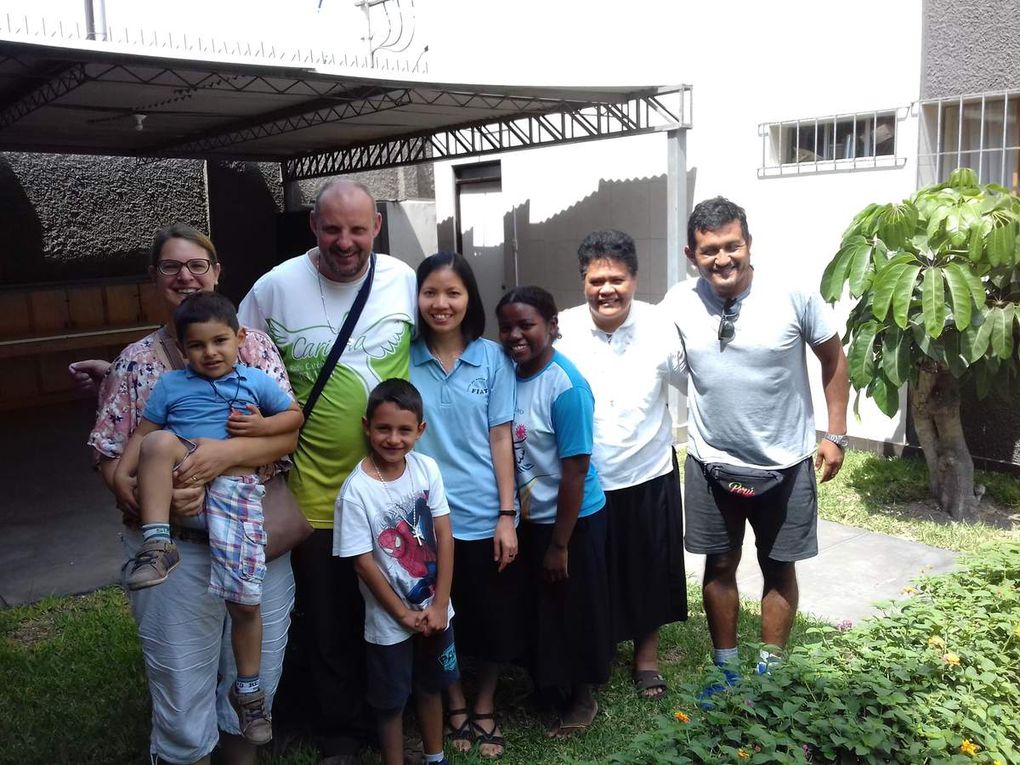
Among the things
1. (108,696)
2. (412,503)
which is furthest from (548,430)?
(108,696)

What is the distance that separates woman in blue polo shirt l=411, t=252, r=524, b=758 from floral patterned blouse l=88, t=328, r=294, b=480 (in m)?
0.62

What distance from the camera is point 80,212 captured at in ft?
35.3

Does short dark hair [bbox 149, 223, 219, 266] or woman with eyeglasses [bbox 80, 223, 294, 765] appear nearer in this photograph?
woman with eyeglasses [bbox 80, 223, 294, 765]

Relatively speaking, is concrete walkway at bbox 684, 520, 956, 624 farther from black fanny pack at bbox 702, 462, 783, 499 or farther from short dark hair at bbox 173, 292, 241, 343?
short dark hair at bbox 173, 292, 241, 343

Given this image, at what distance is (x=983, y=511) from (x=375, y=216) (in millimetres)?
4669

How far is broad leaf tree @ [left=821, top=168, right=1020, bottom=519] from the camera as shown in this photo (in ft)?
16.1

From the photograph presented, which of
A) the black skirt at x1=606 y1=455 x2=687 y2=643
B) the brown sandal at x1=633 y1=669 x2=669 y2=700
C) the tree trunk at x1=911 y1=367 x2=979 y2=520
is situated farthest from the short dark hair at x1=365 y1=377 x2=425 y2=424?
the tree trunk at x1=911 y1=367 x2=979 y2=520

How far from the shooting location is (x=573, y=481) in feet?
10.0

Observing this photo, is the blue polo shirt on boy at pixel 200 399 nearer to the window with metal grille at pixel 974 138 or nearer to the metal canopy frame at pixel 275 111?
the metal canopy frame at pixel 275 111

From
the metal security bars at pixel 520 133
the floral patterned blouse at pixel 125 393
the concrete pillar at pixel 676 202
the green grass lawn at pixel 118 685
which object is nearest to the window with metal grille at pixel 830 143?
the concrete pillar at pixel 676 202

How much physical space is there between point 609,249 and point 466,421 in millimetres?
842

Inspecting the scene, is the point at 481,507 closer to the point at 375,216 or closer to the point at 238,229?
the point at 375,216

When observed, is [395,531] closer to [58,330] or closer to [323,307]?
[323,307]

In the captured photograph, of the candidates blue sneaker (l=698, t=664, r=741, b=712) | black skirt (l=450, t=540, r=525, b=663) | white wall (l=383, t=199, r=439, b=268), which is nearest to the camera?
blue sneaker (l=698, t=664, r=741, b=712)
